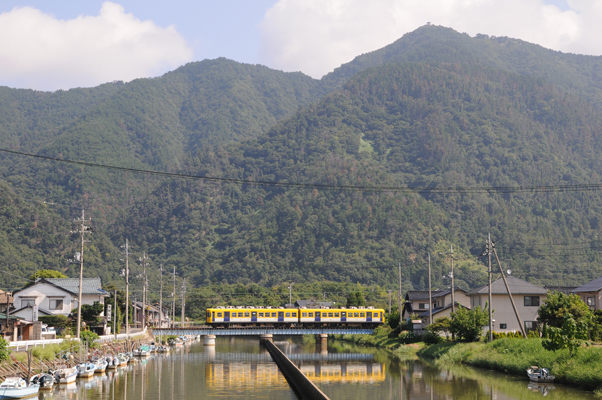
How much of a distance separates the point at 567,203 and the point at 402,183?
49066 millimetres

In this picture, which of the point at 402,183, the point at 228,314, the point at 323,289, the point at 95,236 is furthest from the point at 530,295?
Answer: the point at 402,183

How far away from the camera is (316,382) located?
36.6 meters

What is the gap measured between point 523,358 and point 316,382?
485 inches

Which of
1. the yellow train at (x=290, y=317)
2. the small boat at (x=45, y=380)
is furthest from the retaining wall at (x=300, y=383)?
the yellow train at (x=290, y=317)

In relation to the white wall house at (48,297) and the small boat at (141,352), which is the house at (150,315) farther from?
the small boat at (141,352)

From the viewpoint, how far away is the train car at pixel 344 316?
80.2 m

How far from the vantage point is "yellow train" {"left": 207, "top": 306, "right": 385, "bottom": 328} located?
78.1 metres

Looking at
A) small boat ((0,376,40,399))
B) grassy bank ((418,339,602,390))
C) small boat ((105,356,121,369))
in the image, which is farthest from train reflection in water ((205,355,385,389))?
small boat ((0,376,40,399))

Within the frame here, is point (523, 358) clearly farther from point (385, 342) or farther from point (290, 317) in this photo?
point (290, 317)

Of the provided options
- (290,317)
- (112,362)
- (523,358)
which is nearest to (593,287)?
(523,358)

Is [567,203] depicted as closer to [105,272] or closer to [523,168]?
[523,168]

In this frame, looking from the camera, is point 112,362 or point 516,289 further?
point 516,289

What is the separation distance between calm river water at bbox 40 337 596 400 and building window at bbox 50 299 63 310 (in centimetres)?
1516

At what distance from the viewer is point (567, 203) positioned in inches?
6806
